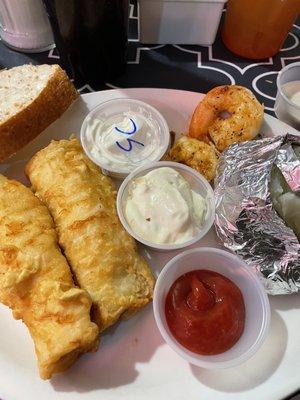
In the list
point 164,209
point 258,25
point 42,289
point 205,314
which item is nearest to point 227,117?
point 164,209

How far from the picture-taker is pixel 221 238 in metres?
1.24

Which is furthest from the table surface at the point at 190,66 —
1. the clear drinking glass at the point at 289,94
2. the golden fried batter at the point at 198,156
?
the golden fried batter at the point at 198,156

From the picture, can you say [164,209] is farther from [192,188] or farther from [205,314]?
[205,314]

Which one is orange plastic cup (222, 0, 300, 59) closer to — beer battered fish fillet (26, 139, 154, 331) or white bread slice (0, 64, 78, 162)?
white bread slice (0, 64, 78, 162)

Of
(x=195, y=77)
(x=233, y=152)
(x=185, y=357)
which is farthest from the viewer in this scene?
(x=195, y=77)

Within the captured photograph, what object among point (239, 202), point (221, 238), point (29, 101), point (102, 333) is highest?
point (29, 101)

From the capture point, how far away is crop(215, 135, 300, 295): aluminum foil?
1.12 m

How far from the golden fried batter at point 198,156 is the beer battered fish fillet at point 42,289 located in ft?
1.66

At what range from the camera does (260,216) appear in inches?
44.5

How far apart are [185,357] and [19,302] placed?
472 mm

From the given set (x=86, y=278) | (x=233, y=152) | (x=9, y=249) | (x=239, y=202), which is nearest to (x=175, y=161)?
(x=233, y=152)

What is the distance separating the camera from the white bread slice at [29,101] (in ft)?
4.65

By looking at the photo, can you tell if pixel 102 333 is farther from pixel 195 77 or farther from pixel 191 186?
pixel 195 77

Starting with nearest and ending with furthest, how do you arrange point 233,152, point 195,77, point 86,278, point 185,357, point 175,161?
point 185,357 → point 86,278 → point 233,152 → point 175,161 → point 195,77
